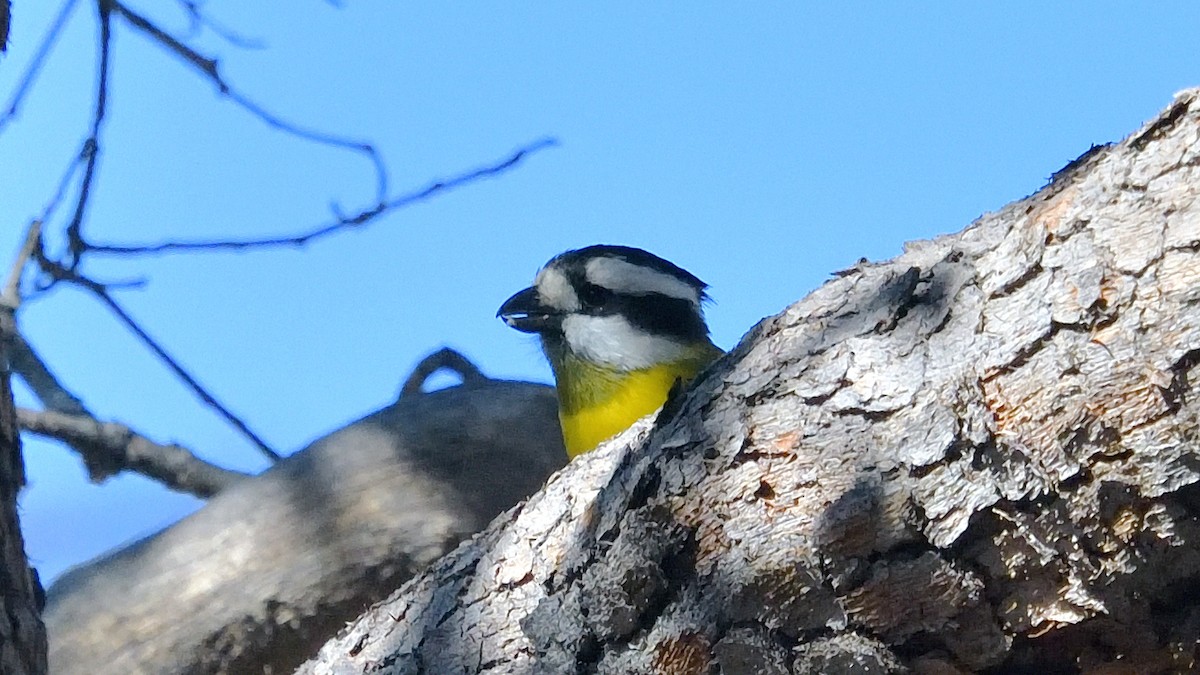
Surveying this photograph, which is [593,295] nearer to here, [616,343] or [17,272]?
[616,343]

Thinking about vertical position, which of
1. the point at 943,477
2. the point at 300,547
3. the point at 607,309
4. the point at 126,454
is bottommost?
the point at 943,477

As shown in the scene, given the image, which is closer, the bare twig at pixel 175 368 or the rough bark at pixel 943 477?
the rough bark at pixel 943 477

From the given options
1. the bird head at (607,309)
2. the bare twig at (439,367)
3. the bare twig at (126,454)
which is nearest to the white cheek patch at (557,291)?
the bird head at (607,309)

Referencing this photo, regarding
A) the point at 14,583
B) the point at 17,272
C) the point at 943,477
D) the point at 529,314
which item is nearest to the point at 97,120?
the point at 17,272

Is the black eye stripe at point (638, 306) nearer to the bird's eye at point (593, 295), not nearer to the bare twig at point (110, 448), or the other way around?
the bird's eye at point (593, 295)

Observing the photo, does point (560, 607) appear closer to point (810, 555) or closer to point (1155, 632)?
point (810, 555)

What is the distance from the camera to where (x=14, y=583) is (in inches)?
72.6

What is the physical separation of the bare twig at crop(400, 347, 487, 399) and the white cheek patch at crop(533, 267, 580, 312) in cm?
57

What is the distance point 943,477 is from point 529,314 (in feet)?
7.45

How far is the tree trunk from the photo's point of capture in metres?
1.79

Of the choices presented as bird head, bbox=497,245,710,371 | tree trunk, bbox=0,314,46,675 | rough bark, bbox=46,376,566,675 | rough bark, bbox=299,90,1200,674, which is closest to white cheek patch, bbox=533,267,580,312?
bird head, bbox=497,245,710,371

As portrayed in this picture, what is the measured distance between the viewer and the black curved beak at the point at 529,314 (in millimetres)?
3533

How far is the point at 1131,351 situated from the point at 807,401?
38 cm

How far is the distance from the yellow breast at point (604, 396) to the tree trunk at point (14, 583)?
5.09ft
